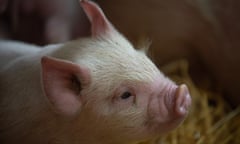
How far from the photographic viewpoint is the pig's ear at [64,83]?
1.74 meters

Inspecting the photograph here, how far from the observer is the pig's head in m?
1.79

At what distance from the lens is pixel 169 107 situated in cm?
179

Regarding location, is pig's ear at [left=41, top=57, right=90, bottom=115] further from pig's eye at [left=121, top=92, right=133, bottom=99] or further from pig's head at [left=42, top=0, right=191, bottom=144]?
pig's eye at [left=121, top=92, right=133, bottom=99]

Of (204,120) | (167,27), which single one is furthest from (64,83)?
(167,27)

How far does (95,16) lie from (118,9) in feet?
3.13

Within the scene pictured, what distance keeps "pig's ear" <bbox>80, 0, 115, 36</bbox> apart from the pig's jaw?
0.87 ft

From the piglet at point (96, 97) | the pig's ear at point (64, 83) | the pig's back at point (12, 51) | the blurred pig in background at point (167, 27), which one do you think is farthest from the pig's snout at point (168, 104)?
the blurred pig in background at point (167, 27)

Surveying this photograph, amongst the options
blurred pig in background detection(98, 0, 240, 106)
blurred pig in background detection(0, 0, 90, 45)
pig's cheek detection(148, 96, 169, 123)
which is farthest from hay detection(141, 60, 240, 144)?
pig's cheek detection(148, 96, 169, 123)

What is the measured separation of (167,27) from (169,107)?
42.4 inches

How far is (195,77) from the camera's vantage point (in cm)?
297

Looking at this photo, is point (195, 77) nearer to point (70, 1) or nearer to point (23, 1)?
point (70, 1)

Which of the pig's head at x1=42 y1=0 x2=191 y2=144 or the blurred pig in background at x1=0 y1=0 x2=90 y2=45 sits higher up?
the pig's head at x1=42 y1=0 x2=191 y2=144

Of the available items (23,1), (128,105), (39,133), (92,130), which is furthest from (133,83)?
(23,1)

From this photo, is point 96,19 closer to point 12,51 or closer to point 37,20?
point 12,51
